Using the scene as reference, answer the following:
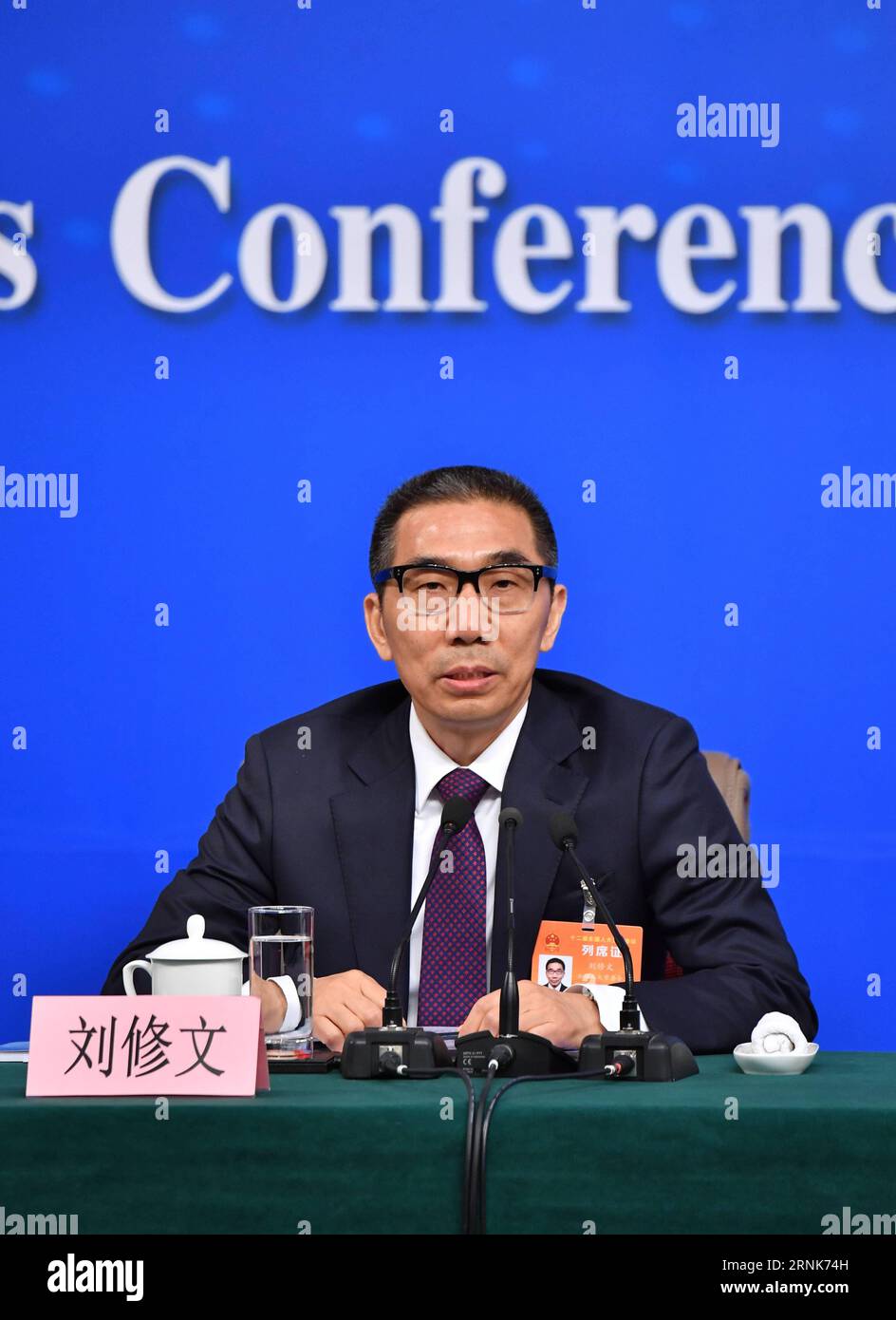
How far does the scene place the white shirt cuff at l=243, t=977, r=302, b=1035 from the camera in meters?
1.94

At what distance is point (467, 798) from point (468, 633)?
0.25 m

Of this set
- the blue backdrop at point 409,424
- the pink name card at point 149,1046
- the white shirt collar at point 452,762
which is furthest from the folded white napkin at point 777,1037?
the blue backdrop at point 409,424

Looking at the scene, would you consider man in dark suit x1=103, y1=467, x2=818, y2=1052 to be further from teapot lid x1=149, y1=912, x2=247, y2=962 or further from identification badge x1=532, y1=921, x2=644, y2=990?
teapot lid x1=149, y1=912, x2=247, y2=962

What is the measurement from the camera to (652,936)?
2.46 m

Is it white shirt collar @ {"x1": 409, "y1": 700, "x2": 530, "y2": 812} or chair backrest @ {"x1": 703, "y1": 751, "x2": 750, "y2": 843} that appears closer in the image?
white shirt collar @ {"x1": 409, "y1": 700, "x2": 530, "y2": 812}

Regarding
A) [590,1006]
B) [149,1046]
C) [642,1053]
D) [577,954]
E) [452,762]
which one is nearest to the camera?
[149,1046]

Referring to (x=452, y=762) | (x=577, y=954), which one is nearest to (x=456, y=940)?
(x=577, y=954)

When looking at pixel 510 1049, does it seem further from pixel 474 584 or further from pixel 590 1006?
pixel 474 584

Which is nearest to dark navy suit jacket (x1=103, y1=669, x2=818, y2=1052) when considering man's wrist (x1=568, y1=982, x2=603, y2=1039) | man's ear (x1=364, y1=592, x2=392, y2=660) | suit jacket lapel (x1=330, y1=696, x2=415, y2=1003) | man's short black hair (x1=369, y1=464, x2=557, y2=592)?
suit jacket lapel (x1=330, y1=696, x2=415, y2=1003)

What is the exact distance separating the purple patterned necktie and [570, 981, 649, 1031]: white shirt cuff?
1.31 feet

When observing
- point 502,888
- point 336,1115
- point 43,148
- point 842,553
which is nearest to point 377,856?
point 502,888

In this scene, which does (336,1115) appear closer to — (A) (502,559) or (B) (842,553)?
(A) (502,559)

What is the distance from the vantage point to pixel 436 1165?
4.72 ft

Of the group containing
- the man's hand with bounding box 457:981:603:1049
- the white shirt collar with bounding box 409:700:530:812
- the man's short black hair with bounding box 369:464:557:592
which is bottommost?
the man's hand with bounding box 457:981:603:1049
